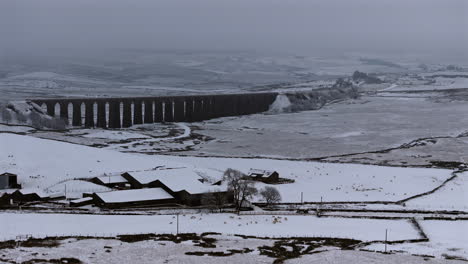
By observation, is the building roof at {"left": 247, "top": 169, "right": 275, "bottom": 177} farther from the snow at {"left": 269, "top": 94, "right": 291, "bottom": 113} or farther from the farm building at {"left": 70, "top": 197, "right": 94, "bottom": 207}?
the snow at {"left": 269, "top": 94, "right": 291, "bottom": 113}

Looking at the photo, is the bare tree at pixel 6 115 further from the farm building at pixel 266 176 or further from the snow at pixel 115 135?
the farm building at pixel 266 176

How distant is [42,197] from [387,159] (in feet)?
112

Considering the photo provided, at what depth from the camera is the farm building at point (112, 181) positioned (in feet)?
158

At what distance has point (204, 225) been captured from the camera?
35.7 metres

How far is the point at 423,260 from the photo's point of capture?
2844 centimetres

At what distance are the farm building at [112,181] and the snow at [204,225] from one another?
1024cm

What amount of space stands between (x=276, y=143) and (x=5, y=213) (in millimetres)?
43473

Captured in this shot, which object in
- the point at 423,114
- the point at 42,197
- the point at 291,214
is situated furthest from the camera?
the point at 423,114

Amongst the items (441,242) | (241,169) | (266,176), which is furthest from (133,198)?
(441,242)

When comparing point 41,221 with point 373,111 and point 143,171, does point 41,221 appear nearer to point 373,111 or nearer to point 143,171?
point 143,171

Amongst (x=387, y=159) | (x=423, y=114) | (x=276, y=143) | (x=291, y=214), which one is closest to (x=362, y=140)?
(x=276, y=143)

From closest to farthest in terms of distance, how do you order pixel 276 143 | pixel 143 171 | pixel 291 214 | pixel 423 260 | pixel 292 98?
pixel 423 260 < pixel 291 214 < pixel 143 171 < pixel 276 143 < pixel 292 98

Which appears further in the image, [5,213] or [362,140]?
[362,140]

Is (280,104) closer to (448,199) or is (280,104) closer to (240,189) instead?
(448,199)
